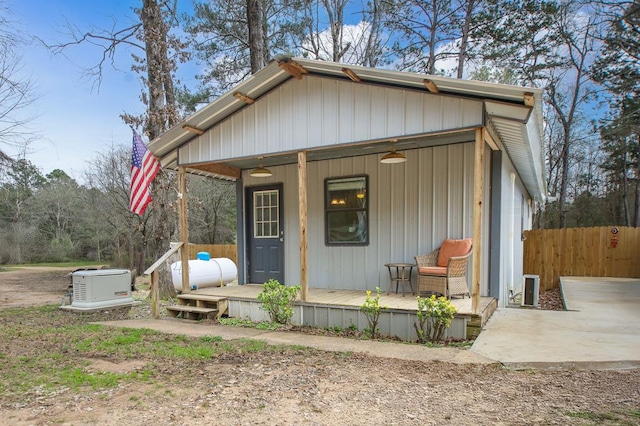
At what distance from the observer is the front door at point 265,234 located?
728 cm

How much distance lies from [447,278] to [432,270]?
0.84 ft

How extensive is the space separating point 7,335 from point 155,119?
5407 mm

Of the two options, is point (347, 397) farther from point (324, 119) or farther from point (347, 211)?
point (347, 211)

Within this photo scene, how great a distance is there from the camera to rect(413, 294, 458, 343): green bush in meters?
4.26

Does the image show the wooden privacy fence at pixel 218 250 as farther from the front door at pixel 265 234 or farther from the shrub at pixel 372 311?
the shrub at pixel 372 311

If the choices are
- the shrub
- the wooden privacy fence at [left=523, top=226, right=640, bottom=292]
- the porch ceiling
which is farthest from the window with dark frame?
the wooden privacy fence at [left=523, top=226, right=640, bottom=292]

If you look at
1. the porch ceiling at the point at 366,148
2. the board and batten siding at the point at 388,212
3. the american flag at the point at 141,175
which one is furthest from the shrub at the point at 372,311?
the american flag at the point at 141,175

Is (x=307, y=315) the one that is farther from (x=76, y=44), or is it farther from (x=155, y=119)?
(x=76, y=44)

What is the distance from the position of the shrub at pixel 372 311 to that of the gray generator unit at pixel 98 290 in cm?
447

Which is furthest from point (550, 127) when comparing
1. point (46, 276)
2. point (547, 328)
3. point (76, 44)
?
point (46, 276)

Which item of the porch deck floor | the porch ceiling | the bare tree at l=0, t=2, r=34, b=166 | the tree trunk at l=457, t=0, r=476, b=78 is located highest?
the tree trunk at l=457, t=0, r=476, b=78

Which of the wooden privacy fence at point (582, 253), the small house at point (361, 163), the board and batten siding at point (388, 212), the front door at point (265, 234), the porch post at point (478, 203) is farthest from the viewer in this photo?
the wooden privacy fence at point (582, 253)

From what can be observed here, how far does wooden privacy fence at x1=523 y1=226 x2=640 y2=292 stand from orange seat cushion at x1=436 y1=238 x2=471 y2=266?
6.83 meters

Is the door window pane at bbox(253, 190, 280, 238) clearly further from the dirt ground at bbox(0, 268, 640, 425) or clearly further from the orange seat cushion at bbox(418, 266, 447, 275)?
the dirt ground at bbox(0, 268, 640, 425)
